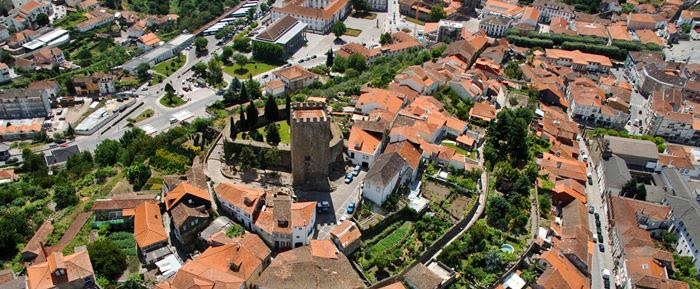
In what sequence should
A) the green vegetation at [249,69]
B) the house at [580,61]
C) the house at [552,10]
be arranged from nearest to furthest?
1. the green vegetation at [249,69]
2. the house at [580,61]
3. the house at [552,10]

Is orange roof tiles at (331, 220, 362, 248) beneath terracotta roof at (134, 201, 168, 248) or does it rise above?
above

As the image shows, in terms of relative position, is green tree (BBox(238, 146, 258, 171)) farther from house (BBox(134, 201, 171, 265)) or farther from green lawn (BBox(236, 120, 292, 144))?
house (BBox(134, 201, 171, 265))

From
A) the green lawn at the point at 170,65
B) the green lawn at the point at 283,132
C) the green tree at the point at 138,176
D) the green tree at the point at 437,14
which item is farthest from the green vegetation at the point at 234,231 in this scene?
the green tree at the point at 437,14

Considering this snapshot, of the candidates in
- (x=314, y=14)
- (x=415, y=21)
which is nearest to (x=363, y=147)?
(x=314, y=14)

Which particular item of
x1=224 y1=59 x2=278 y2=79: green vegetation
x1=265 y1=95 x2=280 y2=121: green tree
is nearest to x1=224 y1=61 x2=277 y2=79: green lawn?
x1=224 y1=59 x2=278 y2=79: green vegetation

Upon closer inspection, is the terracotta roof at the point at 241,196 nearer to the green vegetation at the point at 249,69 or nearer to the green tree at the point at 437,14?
the green vegetation at the point at 249,69

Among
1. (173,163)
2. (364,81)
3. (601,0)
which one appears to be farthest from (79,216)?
(601,0)

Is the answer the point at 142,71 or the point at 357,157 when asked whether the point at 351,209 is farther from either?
the point at 142,71
